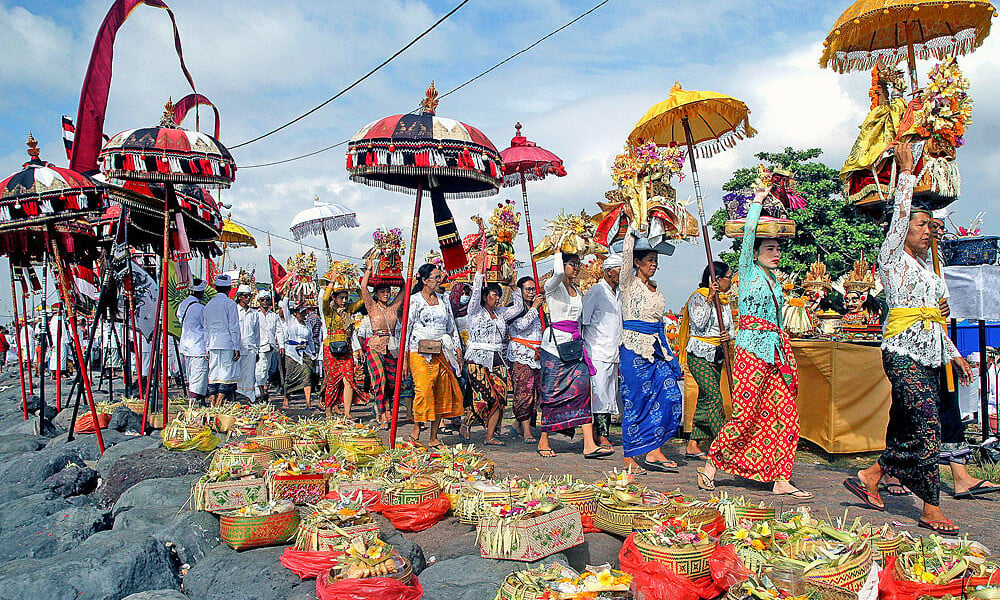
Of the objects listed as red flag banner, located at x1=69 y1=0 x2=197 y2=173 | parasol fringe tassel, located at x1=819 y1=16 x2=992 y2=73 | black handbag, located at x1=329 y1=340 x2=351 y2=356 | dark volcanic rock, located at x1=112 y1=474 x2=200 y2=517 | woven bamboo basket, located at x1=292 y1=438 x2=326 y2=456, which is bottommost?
dark volcanic rock, located at x1=112 y1=474 x2=200 y2=517

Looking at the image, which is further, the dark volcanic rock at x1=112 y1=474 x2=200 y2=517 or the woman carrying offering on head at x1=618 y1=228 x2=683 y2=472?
the woman carrying offering on head at x1=618 y1=228 x2=683 y2=472

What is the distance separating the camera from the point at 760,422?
16.9 feet

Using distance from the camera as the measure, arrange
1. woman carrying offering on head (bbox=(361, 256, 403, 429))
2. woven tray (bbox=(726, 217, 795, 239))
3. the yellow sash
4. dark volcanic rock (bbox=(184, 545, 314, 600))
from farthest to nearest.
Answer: woman carrying offering on head (bbox=(361, 256, 403, 429)) → woven tray (bbox=(726, 217, 795, 239)) → the yellow sash → dark volcanic rock (bbox=(184, 545, 314, 600))

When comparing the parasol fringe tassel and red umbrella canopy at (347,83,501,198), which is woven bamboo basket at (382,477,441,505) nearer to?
red umbrella canopy at (347,83,501,198)

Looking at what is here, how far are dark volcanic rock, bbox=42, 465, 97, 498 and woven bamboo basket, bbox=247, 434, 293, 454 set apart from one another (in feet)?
6.37

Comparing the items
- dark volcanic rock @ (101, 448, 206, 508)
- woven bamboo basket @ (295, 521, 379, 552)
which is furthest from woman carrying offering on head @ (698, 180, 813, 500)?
dark volcanic rock @ (101, 448, 206, 508)

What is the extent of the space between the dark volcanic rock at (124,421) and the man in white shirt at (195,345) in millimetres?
1757

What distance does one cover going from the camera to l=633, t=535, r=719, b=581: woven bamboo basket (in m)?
3.10

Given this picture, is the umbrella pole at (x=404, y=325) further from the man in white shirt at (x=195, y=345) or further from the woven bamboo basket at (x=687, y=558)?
the man in white shirt at (x=195, y=345)

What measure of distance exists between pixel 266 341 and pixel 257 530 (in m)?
10.2

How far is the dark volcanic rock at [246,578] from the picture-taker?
3447 millimetres

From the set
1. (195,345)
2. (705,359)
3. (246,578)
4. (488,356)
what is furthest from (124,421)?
(705,359)

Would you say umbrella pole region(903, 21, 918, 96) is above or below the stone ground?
above

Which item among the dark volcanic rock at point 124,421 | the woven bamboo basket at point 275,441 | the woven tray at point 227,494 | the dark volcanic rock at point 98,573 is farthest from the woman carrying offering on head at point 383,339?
the dark volcanic rock at point 98,573
